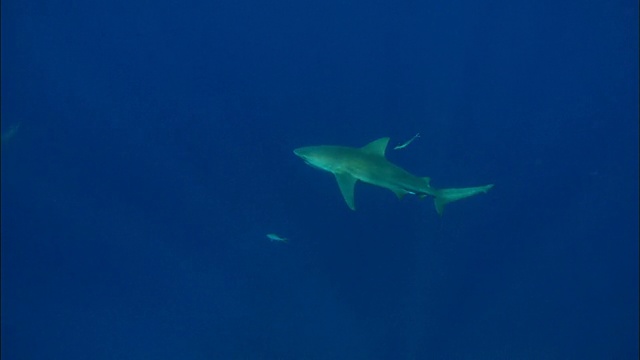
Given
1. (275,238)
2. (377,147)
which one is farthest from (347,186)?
(275,238)

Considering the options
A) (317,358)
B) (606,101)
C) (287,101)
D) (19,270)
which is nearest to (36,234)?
(19,270)

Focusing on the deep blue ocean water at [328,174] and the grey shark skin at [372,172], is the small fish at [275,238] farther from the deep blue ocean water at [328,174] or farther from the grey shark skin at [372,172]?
the grey shark skin at [372,172]

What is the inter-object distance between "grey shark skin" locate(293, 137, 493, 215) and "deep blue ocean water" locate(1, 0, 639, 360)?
10.3 feet

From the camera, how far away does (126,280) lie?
31.0 ft

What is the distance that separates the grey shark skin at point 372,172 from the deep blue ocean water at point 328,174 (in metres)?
3.14

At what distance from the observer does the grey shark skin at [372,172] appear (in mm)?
6062

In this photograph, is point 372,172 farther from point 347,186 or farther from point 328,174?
point 328,174

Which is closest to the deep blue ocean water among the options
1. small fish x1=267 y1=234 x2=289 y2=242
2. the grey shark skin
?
small fish x1=267 y1=234 x2=289 y2=242

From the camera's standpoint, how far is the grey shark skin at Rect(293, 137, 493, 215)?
6.06 metres

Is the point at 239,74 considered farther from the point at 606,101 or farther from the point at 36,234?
the point at 606,101

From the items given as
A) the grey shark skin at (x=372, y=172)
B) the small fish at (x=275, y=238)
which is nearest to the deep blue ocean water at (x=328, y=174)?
the small fish at (x=275, y=238)

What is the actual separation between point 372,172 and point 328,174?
139 inches

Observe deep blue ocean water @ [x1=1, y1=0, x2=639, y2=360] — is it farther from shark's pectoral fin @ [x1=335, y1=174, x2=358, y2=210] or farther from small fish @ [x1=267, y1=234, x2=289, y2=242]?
shark's pectoral fin @ [x1=335, y1=174, x2=358, y2=210]

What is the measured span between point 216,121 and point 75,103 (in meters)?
2.26
